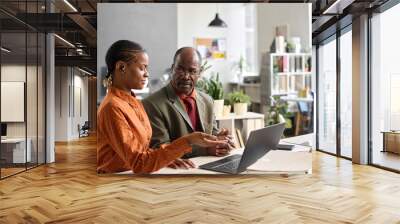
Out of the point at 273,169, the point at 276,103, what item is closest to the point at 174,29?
the point at 276,103

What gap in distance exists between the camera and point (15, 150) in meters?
5.55

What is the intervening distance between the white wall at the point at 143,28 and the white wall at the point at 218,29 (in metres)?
0.10

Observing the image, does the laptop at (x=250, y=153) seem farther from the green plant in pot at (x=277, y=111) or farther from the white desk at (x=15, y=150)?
the white desk at (x=15, y=150)

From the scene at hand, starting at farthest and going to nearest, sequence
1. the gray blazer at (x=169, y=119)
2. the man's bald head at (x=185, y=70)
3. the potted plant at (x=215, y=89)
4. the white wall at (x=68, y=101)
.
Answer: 1. the white wall at (x=68, y=101)
2. the potted plant at (x=215, y=89)
3. the man's bald head at (x=185, y=70)
4. the gray blazer at (x=169, y=119)

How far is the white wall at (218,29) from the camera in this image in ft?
11.5

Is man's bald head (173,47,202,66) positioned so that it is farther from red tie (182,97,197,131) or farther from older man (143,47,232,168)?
red tie (182,97,197,131)

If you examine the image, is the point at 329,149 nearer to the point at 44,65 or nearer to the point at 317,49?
the point at 317,49

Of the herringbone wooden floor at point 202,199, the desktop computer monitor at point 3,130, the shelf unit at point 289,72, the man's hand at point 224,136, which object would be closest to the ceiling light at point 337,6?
the shelf unit at point 289,72

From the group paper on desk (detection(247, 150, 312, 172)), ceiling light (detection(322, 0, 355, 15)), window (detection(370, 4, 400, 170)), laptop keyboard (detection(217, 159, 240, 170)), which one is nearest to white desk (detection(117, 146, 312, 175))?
paper on desk (detection(247, 150, 312, 172))

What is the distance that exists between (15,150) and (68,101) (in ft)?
3.39

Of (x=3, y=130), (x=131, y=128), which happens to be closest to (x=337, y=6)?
(x=131, y=128)

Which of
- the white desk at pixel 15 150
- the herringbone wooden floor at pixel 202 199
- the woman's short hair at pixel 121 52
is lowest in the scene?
the herringbone wooden floor at pixel 202 199

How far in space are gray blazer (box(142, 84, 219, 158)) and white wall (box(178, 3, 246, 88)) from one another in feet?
1.78

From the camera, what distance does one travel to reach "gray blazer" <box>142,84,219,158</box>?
9.59 feet
